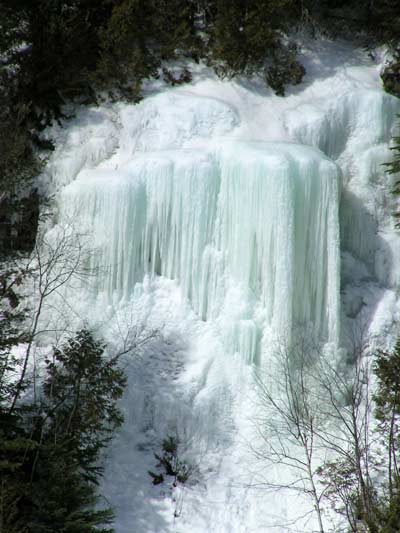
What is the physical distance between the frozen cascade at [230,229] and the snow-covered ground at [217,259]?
27 millimetres

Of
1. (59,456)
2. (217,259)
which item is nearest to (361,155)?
(217,259)

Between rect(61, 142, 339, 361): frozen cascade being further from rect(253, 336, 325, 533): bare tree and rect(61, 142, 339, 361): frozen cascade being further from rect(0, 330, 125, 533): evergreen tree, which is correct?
rect(0, 330, 125, 533): evergreen tree

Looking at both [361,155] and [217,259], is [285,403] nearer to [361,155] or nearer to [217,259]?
[217,259]

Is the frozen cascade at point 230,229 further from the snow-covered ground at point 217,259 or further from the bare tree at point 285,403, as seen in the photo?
the bare tree at point 285,403

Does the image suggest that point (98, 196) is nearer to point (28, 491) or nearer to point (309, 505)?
point (28, 491)

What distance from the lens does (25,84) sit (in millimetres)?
14180

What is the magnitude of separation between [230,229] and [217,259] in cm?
62

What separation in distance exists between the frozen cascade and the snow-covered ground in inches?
1.1

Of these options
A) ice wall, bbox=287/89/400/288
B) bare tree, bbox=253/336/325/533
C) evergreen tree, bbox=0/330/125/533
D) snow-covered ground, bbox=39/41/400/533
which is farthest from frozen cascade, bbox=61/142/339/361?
evergreen tree, bbox=0/330/125/533

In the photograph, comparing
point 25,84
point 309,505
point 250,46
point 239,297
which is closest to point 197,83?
point 250,46

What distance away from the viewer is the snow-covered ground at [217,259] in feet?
36.2

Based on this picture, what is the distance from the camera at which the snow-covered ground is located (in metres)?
11.0

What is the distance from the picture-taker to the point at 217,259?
1232 cm

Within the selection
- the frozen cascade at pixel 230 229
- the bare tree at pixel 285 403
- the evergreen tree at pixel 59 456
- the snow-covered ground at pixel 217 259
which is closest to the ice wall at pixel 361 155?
the snow-covered ground at pixel 217 259
